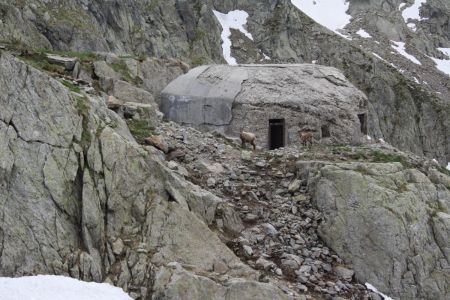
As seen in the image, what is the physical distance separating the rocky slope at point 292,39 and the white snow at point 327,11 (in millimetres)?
2518

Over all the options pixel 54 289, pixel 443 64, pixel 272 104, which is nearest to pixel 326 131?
pixel 272 104

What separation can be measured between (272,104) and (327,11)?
112m

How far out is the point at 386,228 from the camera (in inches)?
667

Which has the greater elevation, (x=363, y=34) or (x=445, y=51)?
(x=363, y=34)

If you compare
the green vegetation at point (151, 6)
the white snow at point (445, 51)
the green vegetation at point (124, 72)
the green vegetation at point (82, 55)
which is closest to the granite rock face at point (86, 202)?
the green vegetation at point (124, 72)

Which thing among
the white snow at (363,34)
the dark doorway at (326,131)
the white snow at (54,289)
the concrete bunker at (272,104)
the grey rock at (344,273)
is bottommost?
the grey rock at (344,273)

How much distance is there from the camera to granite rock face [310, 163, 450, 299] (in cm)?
1659

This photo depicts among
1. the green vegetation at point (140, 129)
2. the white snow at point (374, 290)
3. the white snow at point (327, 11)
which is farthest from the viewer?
the white snow at point (327, 11)

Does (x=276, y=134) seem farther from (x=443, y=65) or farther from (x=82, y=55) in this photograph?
(x=443, y=65)

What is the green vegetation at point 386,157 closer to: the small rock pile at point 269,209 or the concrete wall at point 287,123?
the small rock pile at point 269,209

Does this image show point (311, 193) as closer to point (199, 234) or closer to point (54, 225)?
point (199, 234)

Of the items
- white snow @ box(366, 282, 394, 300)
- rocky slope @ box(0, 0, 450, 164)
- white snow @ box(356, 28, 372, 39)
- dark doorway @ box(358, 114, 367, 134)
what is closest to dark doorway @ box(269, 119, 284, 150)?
dark doorway @ box(358, 114, 367, 134)

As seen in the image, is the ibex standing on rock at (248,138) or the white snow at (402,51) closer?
the ibex standing on rock at (248,138)

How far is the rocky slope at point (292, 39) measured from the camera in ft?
168
